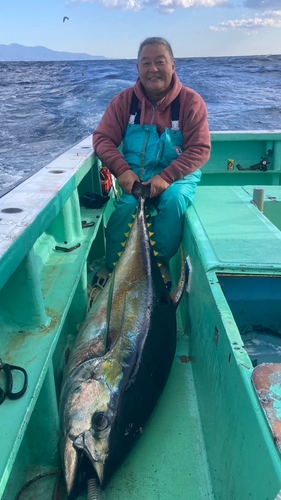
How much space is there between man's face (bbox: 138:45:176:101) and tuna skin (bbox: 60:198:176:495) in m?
1.55

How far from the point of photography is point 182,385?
202 cm

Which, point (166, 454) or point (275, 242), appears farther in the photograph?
point (275, 242)

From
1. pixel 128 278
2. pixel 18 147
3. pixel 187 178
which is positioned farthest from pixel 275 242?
pixel 18 147

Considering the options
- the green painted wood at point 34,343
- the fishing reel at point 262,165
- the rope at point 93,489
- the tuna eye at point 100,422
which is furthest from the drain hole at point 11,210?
the fishing reel at point 262,165

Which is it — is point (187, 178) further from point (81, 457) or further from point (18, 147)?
point (18, 147)

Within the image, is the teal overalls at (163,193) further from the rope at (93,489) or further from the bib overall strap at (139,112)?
the rope at (93,489)

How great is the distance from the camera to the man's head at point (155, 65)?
286 centimetres

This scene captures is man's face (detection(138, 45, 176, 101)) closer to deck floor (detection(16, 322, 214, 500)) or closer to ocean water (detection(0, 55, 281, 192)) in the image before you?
deck floor (detection(16, 322, 214, 500))

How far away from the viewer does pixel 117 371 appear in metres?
1.50

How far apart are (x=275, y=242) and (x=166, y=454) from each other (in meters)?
1.20

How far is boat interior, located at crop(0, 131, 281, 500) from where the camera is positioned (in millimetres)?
1099

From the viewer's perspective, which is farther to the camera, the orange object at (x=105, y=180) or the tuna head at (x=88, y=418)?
the orange object at (x=105, y=180)

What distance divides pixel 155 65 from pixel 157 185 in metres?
0.97

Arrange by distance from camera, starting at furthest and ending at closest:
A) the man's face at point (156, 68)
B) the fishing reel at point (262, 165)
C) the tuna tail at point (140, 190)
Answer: the fishing reel at point (262, 165) → the man's face at point (156, 68) → the tuna tail at point (140, 190)
